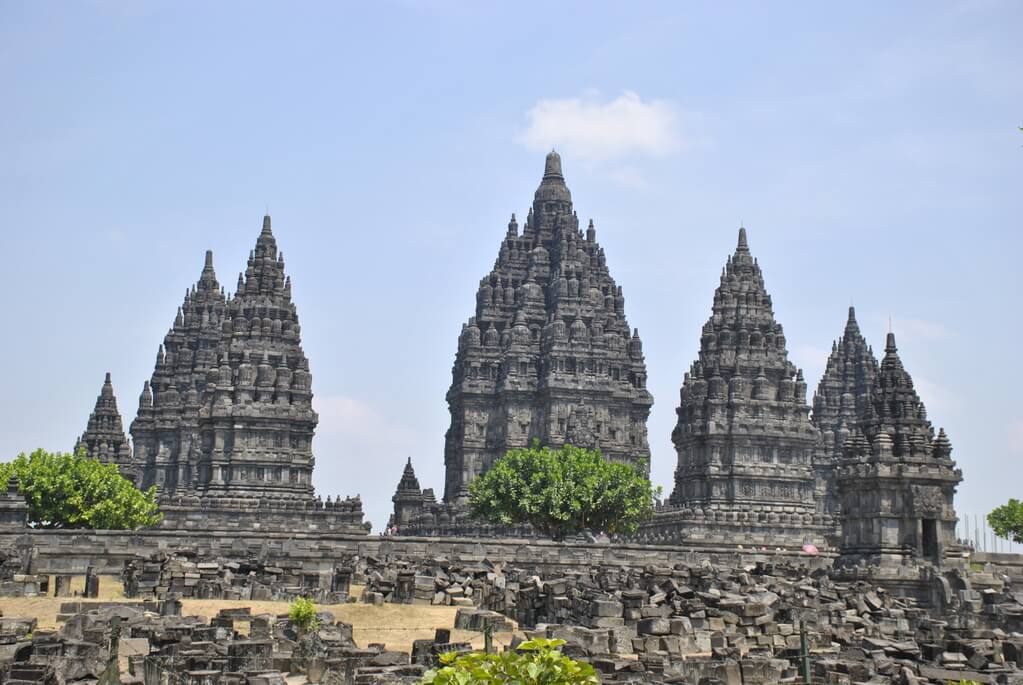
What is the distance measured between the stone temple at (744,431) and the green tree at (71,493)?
32.2 m

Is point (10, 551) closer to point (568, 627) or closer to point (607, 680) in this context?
point (568, 627)

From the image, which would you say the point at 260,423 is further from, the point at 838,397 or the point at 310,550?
the point at 838,397

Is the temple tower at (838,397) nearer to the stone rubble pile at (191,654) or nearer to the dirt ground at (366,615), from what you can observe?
the dirt ground at (366,615)

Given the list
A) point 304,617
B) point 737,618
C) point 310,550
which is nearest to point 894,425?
point 737,618

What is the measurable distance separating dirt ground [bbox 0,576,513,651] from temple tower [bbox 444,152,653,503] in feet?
183

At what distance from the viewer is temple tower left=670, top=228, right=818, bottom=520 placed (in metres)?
95.7

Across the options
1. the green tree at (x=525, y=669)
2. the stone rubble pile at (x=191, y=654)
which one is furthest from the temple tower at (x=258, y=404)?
the green tree at (x=525, y=669)

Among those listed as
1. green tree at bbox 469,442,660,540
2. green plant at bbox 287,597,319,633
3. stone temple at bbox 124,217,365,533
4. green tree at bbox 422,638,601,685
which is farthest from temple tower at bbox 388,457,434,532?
green tree at bbox 422,638,601,685

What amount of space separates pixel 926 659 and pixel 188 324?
3321 inches

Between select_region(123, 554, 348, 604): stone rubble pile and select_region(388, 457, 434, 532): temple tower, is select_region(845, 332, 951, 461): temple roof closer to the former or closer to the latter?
select_region(123, 554, 348, 604): stone rubble pile

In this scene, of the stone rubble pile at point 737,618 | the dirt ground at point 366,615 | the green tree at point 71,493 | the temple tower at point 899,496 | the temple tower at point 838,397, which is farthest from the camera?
the temple tower at point 838,397

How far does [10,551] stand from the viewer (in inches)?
2152

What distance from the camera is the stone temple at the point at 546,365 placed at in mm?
105125

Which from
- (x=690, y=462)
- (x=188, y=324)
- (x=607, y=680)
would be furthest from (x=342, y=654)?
(x=188, y=324)
